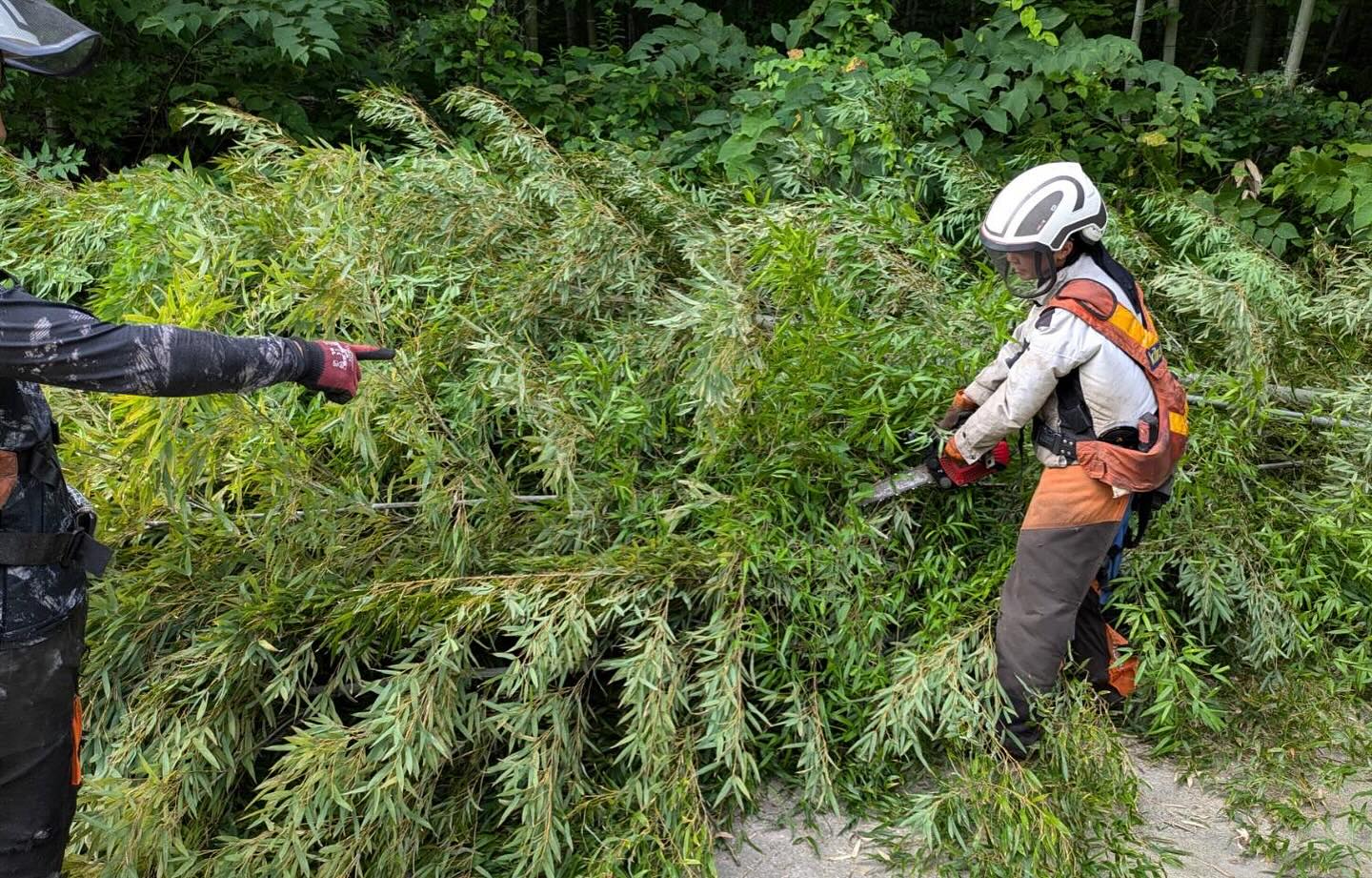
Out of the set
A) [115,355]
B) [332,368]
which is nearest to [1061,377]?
[332,368]

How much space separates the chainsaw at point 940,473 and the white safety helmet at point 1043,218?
1.72ft

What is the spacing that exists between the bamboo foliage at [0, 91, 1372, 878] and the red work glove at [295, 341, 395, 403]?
0.42 m

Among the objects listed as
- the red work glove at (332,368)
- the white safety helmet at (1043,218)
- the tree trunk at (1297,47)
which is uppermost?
the red work glove at (332,368)

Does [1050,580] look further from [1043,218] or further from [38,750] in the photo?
[38,750]

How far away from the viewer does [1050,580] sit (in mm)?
2883

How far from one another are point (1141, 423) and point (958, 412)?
533mm

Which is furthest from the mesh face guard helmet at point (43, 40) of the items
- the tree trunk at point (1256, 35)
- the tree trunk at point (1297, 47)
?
the tree trunk at point (1256, 35)

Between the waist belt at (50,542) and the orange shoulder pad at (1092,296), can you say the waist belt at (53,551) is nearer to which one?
the waist belt at (50,542)

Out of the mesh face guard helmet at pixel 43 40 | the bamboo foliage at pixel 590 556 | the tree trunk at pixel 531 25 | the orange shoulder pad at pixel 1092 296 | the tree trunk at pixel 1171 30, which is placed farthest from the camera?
the tree trunk at pixel 531 25

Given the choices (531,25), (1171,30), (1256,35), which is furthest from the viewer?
(1256,35)

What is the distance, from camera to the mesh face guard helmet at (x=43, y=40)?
1.88 meters

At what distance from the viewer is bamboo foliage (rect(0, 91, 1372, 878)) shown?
2.54 metres

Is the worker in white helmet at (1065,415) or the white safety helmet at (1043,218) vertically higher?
the white safety helmet at (1043,218)

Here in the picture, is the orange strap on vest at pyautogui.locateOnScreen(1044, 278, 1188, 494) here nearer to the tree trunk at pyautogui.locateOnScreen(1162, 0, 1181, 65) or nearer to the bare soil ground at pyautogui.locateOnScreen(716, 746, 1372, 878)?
the bare soil ground at pyautogui.locateOnScreen(716, 746, 1372, 878)
